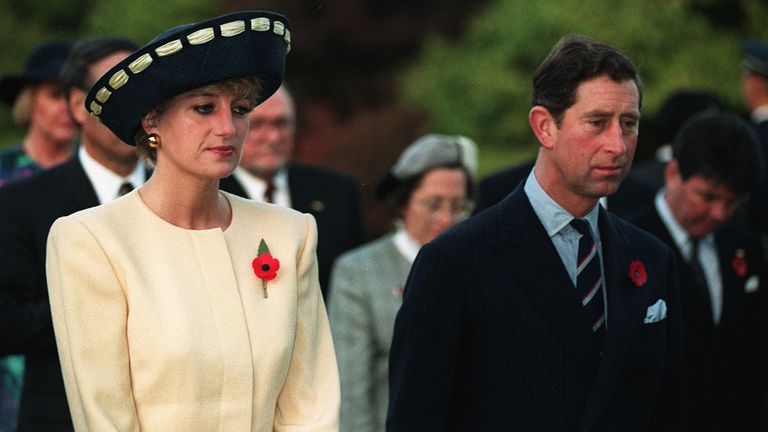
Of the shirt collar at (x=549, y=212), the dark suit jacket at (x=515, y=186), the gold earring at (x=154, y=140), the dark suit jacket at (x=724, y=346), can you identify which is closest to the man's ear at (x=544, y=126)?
the shirt collar at (x=549, y=212)

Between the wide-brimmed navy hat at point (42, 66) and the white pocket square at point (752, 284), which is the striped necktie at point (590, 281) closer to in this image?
the white pocket square at point (752, 284)

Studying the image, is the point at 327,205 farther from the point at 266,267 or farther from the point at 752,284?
the point at 266,267

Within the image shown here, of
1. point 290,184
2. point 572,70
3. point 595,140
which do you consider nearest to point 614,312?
point 595,140

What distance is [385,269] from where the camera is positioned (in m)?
7.25

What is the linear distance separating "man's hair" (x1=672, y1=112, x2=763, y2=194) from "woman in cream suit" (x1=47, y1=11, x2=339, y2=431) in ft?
8.13

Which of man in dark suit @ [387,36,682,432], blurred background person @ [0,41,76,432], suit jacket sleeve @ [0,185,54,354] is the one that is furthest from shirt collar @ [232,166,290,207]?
man in dark suit @ [387,36,682,432]

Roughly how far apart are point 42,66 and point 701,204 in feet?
12.7

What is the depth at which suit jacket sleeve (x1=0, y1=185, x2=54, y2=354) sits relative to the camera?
5426 millimetres

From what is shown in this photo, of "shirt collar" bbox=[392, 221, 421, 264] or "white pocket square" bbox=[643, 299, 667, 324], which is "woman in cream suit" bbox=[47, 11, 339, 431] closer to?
"white pocket square" bbox=[643, 299, 667, 324]

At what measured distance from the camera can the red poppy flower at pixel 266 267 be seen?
4598 millimetres

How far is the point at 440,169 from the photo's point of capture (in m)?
7.52

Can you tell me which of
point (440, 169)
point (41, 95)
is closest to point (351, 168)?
point (41, 95)

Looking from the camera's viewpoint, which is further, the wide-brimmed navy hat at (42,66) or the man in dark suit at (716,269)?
the wide-brimmed navy hat at (42,66)

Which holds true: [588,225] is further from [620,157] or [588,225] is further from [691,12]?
[691,12]
